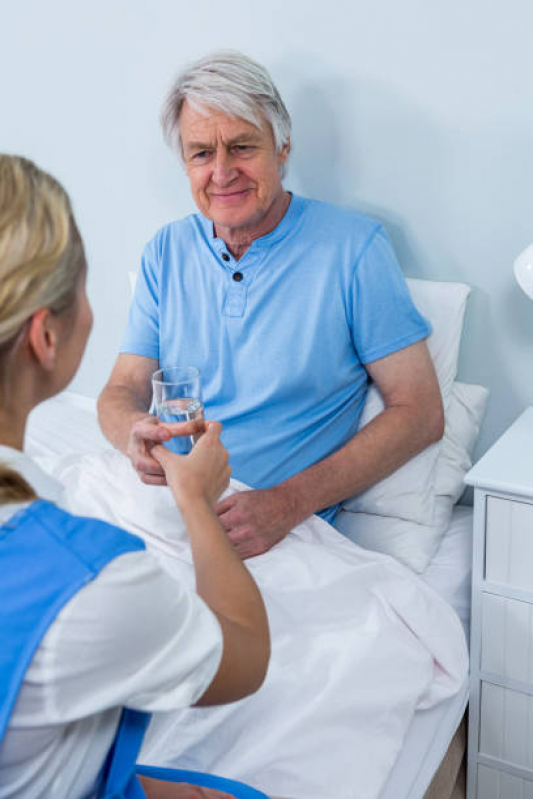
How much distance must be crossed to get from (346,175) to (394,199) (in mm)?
127

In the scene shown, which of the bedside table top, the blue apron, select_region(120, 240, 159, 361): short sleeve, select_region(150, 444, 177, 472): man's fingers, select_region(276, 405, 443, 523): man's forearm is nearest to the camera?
the blue apron

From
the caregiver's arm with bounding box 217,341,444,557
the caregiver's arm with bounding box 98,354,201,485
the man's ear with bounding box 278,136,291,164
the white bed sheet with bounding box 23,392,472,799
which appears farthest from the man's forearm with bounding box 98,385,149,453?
the man's ear with bounding box 278,136,291,164

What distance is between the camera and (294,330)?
1633 mm

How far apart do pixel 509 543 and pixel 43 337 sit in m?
0.92

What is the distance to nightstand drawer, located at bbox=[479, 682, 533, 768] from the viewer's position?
1.45 m

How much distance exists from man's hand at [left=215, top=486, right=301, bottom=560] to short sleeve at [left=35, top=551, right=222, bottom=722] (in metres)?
0.64

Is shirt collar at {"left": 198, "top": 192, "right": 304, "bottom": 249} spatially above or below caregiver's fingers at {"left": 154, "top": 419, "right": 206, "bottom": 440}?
above

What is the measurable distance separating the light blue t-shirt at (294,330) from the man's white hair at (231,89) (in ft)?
Answer: 0.65

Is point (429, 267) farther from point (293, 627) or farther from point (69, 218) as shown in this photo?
point (69, 218)

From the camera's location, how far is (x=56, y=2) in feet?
7.30

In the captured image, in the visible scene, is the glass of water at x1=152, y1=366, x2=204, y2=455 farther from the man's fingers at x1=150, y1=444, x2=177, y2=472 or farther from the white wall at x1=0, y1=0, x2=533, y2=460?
the white wall at x1=0, y1=0, x2=533, y2=460

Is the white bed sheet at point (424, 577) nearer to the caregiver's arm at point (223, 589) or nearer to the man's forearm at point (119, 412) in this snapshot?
the man's forearm at point (119, 412)

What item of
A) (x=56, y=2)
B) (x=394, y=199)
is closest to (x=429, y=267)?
(x=394, y=199)

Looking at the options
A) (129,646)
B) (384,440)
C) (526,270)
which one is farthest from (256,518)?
(129,646)
